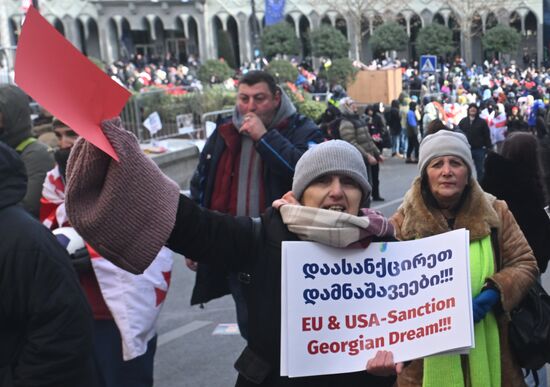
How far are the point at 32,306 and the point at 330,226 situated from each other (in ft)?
3.24

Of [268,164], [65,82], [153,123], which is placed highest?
[65,82]

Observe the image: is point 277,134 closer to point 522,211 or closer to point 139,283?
point 139,283

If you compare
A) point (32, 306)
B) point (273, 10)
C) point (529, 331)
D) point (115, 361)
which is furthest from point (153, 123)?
point (273, 10)

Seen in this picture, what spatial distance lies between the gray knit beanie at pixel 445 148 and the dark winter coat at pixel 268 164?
0.80 meters

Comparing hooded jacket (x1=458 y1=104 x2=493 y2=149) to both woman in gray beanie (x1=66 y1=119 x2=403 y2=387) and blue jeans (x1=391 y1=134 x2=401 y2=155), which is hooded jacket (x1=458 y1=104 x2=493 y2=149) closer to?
blue jeans (x1=391 y1=134 x2=401 y2=155)

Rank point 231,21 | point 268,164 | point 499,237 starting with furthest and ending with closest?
1. point 231,21
2. point 268,164
3. point 499,237

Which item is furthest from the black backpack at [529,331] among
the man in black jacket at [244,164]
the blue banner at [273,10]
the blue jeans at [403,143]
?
the blue banner at [273,10]

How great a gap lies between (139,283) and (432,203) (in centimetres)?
138

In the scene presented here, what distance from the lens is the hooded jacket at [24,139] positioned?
13.6 ft

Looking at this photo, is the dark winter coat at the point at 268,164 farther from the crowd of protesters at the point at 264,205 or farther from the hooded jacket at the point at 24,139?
the hooded jacket at the point at 24,139

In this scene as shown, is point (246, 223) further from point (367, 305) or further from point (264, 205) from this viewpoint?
point (264, 205)

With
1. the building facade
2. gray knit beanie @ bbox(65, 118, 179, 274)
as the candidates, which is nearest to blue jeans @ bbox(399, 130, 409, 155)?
gray knit beanie @ bbox(65, 118, 179, 274)

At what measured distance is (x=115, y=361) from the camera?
3920mm

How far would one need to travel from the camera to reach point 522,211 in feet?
13.2
